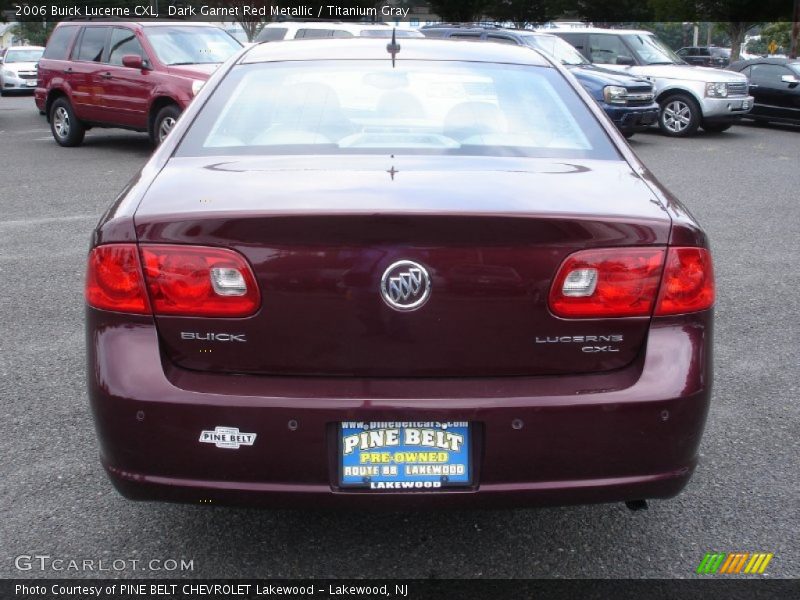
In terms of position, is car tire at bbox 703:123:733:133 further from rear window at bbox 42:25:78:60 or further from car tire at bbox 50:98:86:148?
rear window at bbox 42:25:78:60

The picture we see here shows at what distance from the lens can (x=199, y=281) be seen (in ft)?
8.23

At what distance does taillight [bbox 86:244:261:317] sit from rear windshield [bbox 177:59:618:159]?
660 mm

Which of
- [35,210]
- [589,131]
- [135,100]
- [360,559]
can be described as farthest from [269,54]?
[135,100]

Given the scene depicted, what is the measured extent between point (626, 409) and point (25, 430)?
258 centimetres

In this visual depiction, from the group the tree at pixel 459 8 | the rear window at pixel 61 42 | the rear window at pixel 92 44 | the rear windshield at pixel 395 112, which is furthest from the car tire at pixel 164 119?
the tree at pixel 459 8

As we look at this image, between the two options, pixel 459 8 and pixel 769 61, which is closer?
pixel 769 61

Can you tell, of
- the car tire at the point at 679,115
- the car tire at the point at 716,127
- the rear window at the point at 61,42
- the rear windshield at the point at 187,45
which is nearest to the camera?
the rear windshield at the point at 187,45

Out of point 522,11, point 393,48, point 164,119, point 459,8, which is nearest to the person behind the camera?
point 393,48

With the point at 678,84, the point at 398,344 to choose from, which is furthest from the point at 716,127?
the point at 398,344

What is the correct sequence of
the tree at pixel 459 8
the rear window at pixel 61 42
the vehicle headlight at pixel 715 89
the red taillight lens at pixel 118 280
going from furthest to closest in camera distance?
the tree at pixel 459 8 < the vehicle headlight at pixel 715 89 < the rear window at pixel 61 42 < the red taillight lens at pixel 118 280

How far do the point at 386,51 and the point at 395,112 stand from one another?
0.49 metres

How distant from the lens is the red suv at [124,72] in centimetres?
1246

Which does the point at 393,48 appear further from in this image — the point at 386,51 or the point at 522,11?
Answer: the point at 522,11

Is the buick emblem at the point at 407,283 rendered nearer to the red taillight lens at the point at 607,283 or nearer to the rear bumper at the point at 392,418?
the rear bumper at the point at 392,418
